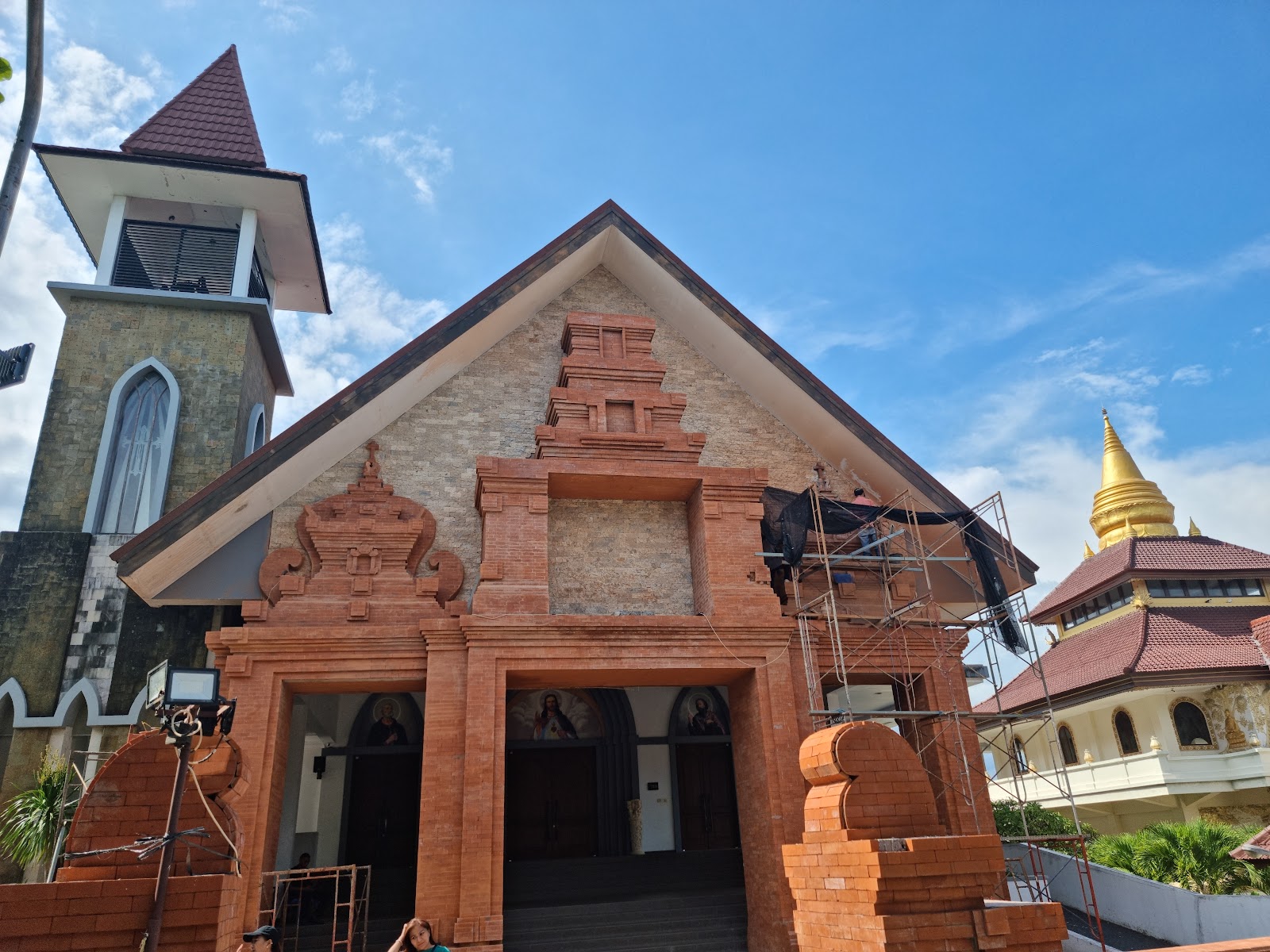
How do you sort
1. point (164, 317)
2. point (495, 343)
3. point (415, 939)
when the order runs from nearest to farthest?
point (415, 939)
point (495, 343)
point (164, 317)

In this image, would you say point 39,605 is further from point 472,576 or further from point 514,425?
point 514,425

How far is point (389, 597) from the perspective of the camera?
11.0 meters

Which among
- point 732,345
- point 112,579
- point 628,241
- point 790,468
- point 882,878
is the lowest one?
point 882,878

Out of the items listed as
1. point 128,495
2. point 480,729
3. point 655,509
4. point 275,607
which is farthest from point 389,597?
point 128,495

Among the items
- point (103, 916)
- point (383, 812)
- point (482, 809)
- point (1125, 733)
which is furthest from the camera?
point (1125, 733)

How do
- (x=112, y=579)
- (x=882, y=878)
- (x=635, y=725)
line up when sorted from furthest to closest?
1. (x=635, y=725)
2. (x=112, y=579)
3. (x=882, y=878)

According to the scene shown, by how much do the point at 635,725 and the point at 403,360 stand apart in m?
7.58

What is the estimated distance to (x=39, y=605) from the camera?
40.4ft

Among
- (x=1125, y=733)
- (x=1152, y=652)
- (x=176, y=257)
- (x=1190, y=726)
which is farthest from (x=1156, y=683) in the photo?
(x=176, y=257)

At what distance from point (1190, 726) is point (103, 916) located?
21.7 metres

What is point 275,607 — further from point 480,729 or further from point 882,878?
point 882,878

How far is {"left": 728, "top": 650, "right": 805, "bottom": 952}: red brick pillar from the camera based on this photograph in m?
10.4

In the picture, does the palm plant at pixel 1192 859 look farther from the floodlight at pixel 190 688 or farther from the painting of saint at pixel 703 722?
the floodlight at pixel 190 688

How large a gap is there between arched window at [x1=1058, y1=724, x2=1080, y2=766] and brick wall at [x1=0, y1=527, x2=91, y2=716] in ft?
72.8
